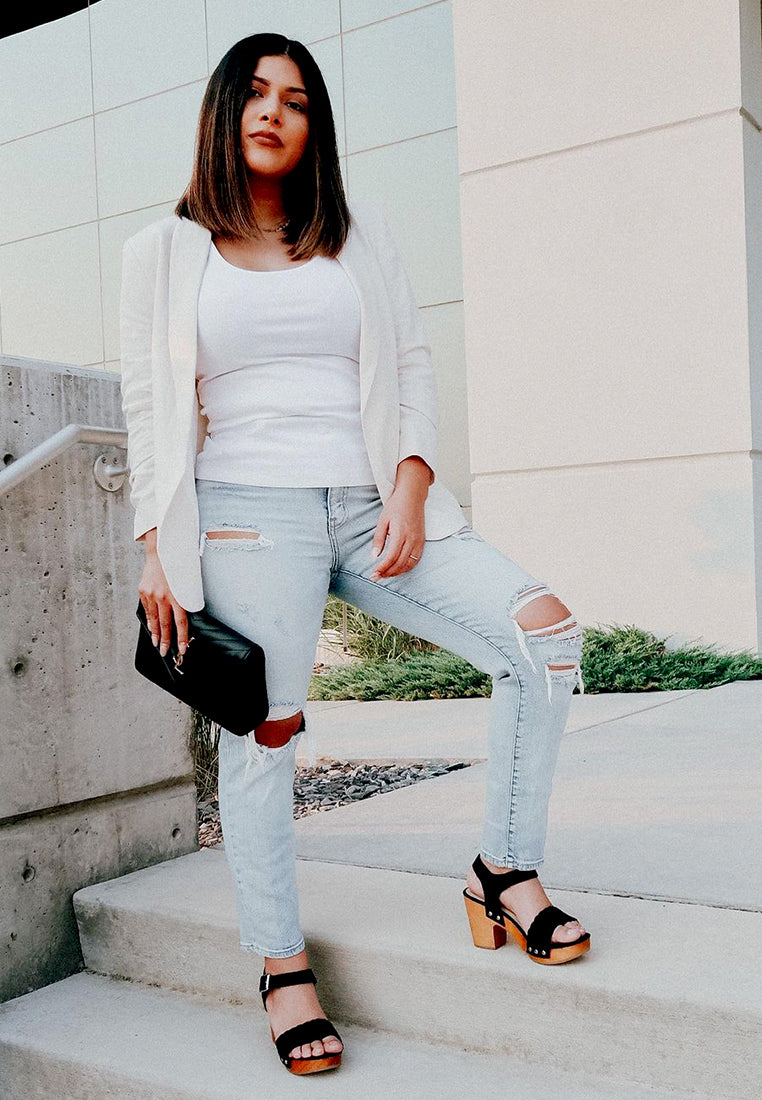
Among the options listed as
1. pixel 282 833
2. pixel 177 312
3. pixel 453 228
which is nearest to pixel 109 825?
pixel 282 833

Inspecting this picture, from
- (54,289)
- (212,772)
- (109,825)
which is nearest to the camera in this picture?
(109,825)

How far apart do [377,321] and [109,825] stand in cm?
146

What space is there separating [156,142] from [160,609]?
8848mm

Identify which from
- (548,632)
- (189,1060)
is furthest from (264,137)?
(189,1060)

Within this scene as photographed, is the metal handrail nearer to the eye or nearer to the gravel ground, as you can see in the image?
the eye

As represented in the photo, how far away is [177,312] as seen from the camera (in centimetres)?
193

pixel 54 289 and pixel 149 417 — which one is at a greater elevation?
pixel 54 289

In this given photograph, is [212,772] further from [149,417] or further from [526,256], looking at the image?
[526,256]

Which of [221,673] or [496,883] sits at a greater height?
[221,673]

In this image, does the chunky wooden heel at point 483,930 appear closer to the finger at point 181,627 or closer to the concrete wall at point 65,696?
the finger at point 181,627

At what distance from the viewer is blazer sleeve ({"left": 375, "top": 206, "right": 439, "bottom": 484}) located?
2.05 m

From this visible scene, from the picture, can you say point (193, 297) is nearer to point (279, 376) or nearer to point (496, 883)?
point (279, 376)

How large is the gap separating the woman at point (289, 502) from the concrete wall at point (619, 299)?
429cm

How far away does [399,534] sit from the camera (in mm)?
1905
